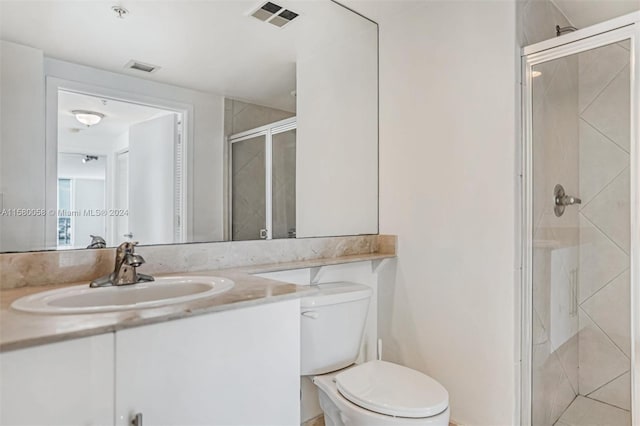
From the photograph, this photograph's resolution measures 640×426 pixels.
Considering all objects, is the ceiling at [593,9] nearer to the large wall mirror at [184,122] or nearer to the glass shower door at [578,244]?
the glass shower door at [578,244]

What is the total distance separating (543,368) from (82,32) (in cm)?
231

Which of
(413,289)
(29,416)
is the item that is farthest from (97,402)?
(413,289)

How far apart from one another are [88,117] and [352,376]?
1.38 m

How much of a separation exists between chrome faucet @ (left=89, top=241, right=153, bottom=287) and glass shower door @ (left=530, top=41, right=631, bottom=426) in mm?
1611

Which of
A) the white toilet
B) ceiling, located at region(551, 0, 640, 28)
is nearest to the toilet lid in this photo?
the white toilet

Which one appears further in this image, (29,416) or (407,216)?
(407,216)

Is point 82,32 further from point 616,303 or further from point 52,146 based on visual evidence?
point 616,303

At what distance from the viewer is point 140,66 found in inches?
59.3

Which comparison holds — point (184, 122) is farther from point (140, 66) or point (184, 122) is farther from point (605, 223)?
point (605, 223)

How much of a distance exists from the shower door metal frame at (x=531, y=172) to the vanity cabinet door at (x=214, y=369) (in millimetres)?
1128

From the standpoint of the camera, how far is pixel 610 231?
162 cm

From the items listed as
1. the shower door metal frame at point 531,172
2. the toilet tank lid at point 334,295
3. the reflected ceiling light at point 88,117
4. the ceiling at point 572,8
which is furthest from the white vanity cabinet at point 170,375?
the ceiling at point 572,8

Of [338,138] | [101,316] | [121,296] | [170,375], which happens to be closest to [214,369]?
[170,375]

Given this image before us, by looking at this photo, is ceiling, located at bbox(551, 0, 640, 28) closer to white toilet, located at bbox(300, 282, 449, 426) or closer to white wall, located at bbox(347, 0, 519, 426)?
white wall, located at bbox(347, 0, 519, 426)
